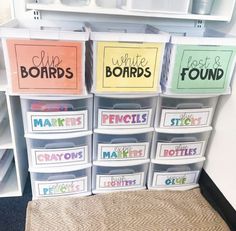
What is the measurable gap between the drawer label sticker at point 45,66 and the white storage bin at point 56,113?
0.18 feet

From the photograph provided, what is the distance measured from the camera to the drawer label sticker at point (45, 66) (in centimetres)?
88

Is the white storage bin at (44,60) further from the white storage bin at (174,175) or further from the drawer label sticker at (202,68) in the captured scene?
the white storage bin at (174,175)

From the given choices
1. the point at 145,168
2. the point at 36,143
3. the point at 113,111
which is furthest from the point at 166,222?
the point at 36,143

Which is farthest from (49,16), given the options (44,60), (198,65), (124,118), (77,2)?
(198,65)

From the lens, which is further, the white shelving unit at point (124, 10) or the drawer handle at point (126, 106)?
the drawer handle at point (126, 106)

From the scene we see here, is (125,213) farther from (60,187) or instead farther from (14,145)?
(14,145)

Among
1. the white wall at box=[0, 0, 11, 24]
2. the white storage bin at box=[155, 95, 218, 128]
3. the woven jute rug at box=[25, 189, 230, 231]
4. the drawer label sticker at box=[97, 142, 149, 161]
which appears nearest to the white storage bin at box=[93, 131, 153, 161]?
the drawer label sticker at box=[97, 142, 149, 161]

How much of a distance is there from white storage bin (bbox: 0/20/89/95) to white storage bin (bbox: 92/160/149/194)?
0.41 m

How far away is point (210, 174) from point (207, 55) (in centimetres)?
60

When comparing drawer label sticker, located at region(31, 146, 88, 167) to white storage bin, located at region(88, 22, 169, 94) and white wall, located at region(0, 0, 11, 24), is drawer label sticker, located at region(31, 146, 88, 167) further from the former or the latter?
white wall, located at region(0, 0, 11, 24)

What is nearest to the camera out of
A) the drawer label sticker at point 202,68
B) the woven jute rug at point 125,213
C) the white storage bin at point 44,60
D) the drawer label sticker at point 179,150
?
the white storage bin at point 44,60

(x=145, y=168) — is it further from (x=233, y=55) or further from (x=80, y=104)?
(x=233, y=55)

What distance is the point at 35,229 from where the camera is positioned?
104cm

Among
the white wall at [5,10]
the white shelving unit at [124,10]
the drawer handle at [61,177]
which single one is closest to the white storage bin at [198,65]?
the white shelving unit at [124,10]
